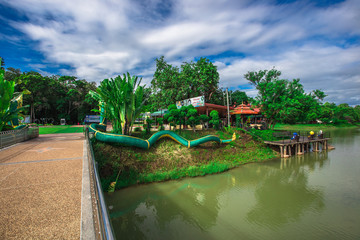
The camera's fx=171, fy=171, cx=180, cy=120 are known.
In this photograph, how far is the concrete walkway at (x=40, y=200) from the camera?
2.58m

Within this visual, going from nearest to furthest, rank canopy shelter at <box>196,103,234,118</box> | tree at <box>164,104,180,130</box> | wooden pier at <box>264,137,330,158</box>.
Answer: tree at <box>164,104,180,130</box>, wooden pier at <box>264,137,330,158</box>, canopy shelter at <box>196,103,234,118</box>

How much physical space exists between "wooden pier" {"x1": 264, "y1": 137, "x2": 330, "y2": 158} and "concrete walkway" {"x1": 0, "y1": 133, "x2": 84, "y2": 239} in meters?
16.6

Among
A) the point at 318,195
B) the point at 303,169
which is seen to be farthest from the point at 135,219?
the point at 303,169

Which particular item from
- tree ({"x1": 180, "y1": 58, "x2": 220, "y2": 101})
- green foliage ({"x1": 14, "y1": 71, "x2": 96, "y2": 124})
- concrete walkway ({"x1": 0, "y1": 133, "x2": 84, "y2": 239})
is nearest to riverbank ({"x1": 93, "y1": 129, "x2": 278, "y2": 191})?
concrete walkway ({"x1": 0, "y1": 133, "x2": 84, "y2": 239})

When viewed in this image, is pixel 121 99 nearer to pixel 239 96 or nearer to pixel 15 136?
pixel 15 136

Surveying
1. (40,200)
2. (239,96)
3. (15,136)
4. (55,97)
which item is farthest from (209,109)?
(239,96)

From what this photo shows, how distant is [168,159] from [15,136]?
927 cm

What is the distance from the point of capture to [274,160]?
15.1 m

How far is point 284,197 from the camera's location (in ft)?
27.1

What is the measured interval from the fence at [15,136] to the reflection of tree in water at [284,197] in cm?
1239

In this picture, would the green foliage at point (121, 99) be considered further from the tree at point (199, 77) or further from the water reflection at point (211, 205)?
the tree at point (199, 77)

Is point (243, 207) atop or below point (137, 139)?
below

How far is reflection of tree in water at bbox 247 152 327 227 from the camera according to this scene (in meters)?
6.65

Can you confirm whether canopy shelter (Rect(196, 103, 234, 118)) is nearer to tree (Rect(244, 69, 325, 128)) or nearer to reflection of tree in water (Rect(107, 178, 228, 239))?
→ tree (Rect(244, 69, 325, 128))
